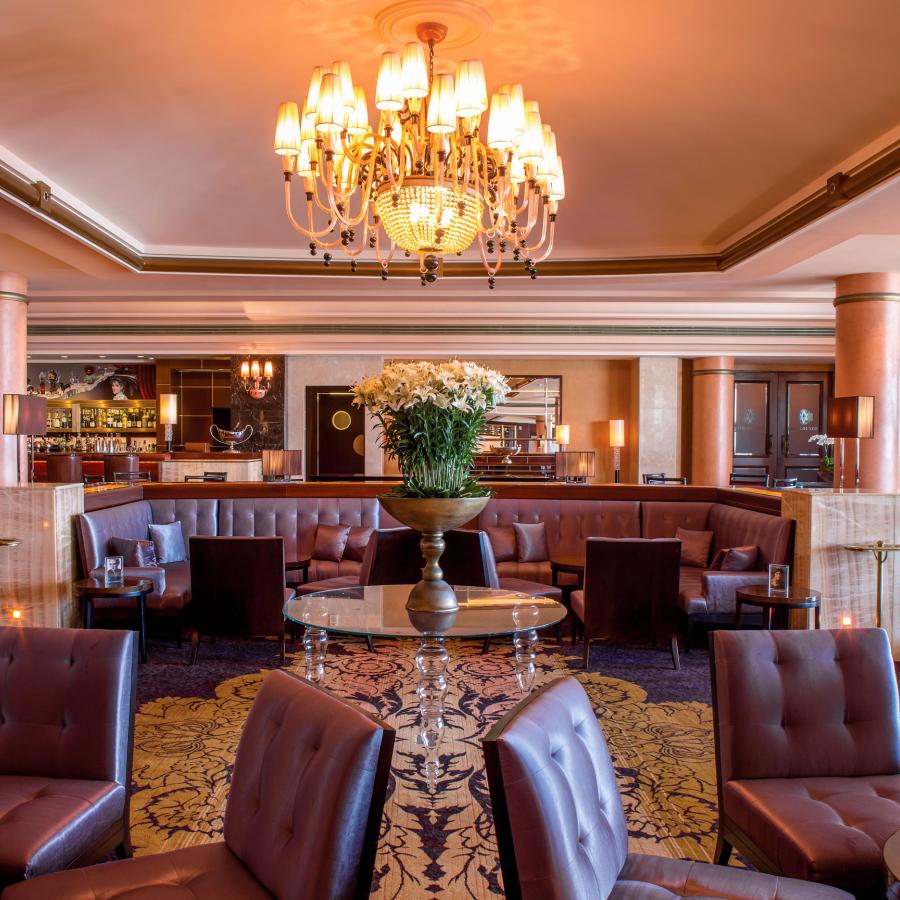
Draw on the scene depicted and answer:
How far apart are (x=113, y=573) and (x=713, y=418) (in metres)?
10.2

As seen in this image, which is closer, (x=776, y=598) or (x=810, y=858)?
(x=810, y=858)

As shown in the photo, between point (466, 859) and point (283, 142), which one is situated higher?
point (283, 142)

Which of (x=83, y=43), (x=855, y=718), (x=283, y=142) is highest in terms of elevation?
(x=83, y=43)

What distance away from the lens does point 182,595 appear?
5422mm

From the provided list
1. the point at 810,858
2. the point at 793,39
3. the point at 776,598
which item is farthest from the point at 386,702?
the point at 793,39

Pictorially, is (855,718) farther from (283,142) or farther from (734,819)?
(283,142)

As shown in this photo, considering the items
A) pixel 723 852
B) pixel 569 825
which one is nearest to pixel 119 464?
pixel 723 852

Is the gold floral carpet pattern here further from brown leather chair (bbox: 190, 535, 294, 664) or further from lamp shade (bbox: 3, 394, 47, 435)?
lamp shade (bbox: 3, 394, 47, 435)

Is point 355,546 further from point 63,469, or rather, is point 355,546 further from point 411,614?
point 63,469

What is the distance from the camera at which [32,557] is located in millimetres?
5180

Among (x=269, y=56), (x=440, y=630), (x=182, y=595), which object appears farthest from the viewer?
(x=182, y=595)

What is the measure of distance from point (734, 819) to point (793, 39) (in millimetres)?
3301

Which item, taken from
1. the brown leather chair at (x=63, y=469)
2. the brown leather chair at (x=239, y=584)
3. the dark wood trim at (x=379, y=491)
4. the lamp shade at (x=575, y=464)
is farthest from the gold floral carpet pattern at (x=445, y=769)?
the brown leather chair at (x=63, y=469)

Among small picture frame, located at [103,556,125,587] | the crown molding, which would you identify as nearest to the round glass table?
small picture frame, located at [103,556,125,587]
